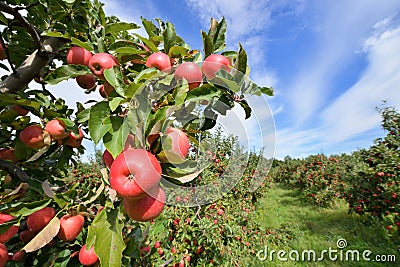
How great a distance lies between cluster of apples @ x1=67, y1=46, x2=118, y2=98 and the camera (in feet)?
2.66

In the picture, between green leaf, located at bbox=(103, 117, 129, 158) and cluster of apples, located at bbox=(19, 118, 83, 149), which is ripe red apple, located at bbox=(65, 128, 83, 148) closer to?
cluster of apples, located at bbox=(19, 118, 83, 149)

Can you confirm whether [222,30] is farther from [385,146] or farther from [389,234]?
[389,234]

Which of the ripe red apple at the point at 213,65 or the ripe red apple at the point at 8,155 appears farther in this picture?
the ripe red apple at the point at 8,155

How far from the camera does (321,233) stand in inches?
232

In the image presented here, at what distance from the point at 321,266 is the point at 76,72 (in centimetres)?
494

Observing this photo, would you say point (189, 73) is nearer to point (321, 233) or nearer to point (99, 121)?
point (99, 121)

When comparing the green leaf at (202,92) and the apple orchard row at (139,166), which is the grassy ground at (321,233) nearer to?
the apple orchard row at (139,166)

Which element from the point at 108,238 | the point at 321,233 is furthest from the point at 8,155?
the point at 321,233

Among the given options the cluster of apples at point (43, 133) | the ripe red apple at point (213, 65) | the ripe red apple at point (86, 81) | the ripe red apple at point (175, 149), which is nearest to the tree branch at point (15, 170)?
the cluster of apples at point (43, 133)

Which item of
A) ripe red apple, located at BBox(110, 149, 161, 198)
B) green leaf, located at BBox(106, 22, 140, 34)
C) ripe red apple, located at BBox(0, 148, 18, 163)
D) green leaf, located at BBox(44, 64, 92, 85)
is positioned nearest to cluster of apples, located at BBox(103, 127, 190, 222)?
ripe red apple, located at BBox(110, 149, 161, 198)

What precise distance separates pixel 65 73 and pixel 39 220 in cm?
59

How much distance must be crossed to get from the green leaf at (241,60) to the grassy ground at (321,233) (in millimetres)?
4422

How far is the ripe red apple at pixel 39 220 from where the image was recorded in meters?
0.98

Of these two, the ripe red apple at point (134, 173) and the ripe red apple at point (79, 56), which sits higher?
the ripe red apple at point (79, 56)
